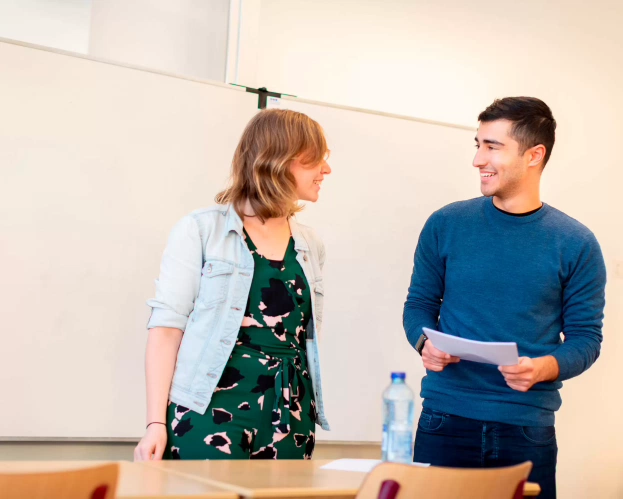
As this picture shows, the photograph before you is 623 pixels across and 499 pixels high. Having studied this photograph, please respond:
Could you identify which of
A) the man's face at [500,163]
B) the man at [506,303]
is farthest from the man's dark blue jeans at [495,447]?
the man's face at [500,163]

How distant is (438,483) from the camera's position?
4.37 feet

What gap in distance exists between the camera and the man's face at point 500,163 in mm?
2295

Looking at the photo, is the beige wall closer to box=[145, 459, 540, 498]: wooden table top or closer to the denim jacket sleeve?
the denim jacket sleeve

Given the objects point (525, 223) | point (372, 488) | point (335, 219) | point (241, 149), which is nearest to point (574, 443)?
point (335, 219)

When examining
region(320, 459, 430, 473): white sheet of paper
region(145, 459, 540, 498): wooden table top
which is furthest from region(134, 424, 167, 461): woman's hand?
region(320, 459, 430, 473): white sheet of paper

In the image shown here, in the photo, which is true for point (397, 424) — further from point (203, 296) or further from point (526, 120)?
point (526, 120)

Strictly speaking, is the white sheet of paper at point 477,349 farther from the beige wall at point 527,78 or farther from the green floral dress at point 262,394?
the beige wall at point 527,78

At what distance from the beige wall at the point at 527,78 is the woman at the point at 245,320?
1.40m

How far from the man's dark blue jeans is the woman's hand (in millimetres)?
770

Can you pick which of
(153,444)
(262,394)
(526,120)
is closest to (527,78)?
(526,120)

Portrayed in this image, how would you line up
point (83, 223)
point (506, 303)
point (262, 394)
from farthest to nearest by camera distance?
1. point (83, 223)
2. point (506, 303)
3. point (262, 394)

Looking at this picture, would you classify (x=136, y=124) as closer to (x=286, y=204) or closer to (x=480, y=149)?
(x=286, y=204)

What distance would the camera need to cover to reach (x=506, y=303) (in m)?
2.18

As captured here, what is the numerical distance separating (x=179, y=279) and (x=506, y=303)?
37.5 inches
